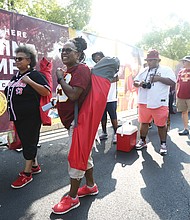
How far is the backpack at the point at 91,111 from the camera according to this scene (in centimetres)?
222

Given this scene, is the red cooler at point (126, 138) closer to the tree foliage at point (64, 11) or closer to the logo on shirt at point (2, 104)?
the logo on shirt at point (2, 104)

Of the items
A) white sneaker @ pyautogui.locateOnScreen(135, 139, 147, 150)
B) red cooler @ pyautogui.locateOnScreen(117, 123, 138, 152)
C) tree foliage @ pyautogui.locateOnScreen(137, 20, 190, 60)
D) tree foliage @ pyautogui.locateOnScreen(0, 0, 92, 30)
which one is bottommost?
white sneaker @ pyautogui.locateOnScreen(135, 139, 147, 150)

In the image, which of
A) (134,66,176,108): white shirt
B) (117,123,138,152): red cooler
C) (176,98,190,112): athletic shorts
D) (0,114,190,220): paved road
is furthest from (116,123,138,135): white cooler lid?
(176,98,190,112): athletic shorts

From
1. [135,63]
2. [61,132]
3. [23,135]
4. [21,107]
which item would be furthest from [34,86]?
[135,63]

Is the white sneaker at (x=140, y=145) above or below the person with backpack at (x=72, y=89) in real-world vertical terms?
below

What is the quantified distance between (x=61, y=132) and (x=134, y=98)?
4306 mm

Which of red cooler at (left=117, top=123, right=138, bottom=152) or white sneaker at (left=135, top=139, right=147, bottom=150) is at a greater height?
red cooler at (left=117, top=123, right=138, bottom=152)

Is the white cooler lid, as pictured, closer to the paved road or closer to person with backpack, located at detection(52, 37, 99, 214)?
the paved road

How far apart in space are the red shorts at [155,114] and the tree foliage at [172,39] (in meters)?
23.4

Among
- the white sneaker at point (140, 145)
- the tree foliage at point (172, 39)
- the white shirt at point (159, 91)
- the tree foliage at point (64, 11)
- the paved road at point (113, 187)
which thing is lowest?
the paved road at point (113, 187)

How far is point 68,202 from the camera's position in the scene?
242 cm

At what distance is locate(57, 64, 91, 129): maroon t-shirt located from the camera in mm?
2174

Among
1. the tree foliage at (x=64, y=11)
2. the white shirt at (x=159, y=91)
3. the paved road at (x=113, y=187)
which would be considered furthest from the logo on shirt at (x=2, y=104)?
the tree foliage at (x=64, y=11)

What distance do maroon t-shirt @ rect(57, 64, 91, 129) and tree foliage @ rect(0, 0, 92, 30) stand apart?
61.1ft
